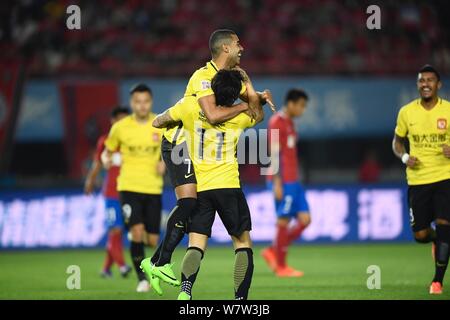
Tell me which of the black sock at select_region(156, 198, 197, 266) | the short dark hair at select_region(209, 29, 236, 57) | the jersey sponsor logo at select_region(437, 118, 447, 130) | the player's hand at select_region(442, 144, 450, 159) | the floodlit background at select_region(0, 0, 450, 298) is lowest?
the black sock at select_region(156, 198, 197, 266)

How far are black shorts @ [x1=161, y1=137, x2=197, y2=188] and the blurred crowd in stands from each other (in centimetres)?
1241

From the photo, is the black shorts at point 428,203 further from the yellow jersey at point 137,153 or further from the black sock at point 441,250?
the yellow jersey at point 137,153

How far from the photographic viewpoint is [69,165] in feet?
69.6

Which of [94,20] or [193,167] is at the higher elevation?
[94,20]


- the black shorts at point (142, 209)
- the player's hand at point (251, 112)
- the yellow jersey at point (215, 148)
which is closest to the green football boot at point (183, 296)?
the yellow jersey at point (215, 148)

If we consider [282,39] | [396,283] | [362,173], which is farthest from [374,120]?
[396,283]

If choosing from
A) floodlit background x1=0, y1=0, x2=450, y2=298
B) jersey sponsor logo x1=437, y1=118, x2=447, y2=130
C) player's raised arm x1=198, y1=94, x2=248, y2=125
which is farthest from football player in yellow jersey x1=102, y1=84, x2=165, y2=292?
floodlit background x1=0, y1=0, x2=450, y2=298

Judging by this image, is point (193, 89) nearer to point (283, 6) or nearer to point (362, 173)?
point (362, 173)

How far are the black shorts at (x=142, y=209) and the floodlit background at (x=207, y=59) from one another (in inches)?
260

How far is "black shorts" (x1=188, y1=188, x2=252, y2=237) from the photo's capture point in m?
8.14

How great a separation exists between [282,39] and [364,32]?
205 cm

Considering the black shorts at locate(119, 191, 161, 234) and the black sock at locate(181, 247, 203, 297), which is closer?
Answer: the black sock at locate(181, 247, 203, 297)

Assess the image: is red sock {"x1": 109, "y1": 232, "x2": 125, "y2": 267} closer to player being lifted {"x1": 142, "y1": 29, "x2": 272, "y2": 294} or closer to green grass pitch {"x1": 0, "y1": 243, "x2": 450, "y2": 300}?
green grass pitch {"x1": 0, "y1": 243, "x2": 450, "y2": 300}

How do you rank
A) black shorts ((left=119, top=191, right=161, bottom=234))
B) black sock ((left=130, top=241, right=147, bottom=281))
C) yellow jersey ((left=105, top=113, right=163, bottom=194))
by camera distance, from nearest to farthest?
black sock ((left=130, top=241, right=147, bottom=281))
black shorts ((left=119, top=191, right=161, bottom=234))
yellow jersey ((left=105, top=113, right=163, bottom=194))
